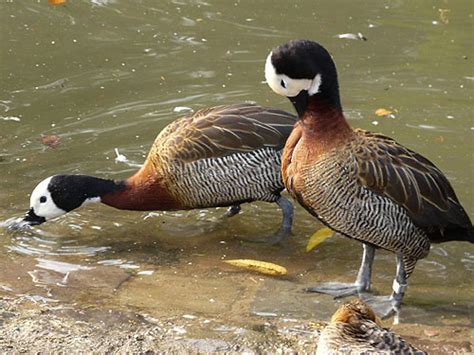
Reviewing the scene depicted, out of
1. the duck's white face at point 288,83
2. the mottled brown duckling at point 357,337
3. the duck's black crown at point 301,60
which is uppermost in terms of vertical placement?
the duck's black crown at point 301,60

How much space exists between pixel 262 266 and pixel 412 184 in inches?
42.3

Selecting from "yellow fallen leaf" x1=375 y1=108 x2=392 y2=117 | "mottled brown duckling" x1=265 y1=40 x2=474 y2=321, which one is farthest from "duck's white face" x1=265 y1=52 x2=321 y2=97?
"yellow fallen leaf" x1=375 y1=108 x2=392 y2=117

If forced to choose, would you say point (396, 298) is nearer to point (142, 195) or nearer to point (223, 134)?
point (223, 134)

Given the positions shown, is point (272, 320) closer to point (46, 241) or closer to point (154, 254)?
point (154, 254)

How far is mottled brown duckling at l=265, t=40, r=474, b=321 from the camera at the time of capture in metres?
5.70

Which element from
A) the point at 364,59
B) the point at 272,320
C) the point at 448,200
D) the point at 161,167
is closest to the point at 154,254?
the point at 161,167

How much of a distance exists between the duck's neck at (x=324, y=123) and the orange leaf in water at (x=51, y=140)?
9.56 feet

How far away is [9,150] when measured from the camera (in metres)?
8.04

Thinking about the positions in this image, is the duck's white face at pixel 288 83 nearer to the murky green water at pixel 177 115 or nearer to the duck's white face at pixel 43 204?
the murky green water at pixel 177 115

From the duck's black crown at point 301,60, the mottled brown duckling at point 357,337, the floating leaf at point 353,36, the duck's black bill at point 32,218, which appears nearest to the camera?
the mottled brown duckling at point 357,337

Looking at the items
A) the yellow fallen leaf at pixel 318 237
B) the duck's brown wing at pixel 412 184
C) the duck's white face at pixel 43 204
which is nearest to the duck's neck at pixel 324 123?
the duck's brown wing at pixel 412 184

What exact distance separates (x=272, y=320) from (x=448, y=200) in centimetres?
126

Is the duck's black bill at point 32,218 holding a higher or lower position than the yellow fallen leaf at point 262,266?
higher

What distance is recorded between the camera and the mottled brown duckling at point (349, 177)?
5.70 metres
